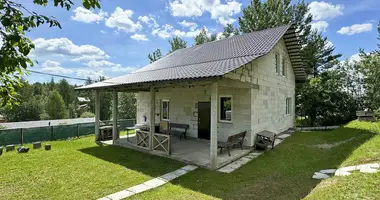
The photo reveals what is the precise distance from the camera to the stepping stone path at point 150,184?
4.89 metres

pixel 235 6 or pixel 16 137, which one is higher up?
pixel 235 6

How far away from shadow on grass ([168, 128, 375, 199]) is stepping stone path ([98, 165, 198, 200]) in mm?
263

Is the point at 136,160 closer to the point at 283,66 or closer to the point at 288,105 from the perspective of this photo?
the point at 283,66

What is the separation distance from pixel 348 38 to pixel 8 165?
1187 inches

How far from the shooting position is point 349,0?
39.8ft

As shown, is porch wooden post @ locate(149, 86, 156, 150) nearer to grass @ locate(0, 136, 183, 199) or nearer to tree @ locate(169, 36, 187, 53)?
grass @ locate(0, 136, 183, 199)

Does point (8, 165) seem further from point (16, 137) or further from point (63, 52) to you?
point (63, 52)

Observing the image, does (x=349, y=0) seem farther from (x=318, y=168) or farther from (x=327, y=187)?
(x=327, y=187)

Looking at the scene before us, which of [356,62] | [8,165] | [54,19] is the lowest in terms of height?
[8,165]

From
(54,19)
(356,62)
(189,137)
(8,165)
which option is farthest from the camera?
(356,62)

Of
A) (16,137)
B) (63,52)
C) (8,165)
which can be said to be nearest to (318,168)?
(8,165)

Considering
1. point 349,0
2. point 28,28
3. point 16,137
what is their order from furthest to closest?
point 349,0
point 16,137
point 28,28

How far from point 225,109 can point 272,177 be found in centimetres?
428

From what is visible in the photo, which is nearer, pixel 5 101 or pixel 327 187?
pixel 5 101
